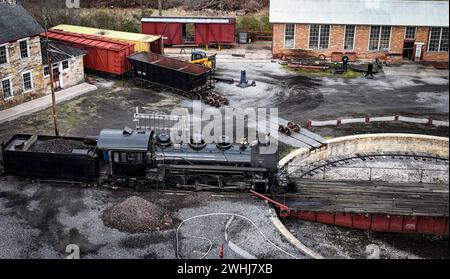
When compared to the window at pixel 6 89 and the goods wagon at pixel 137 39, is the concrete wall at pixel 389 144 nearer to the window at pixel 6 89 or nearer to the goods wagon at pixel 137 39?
the goods wagon at pixel 137 39

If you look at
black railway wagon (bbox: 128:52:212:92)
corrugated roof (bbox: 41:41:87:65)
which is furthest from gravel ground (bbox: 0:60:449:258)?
corrugated roof (bbox: 41:41:87:65)

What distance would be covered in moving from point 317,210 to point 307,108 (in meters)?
13.9

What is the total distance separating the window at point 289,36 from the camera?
49.5 meters

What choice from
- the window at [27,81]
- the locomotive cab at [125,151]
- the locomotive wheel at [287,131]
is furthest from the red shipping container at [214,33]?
the locomotive cab at [125,151]

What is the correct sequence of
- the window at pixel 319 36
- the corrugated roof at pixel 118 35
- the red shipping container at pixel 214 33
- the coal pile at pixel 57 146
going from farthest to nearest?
the red shipping container at pixel 214 33
the window at pixel 319 36
the corrugated roof at pixel 118 35
the coal pile at pixel 57 146

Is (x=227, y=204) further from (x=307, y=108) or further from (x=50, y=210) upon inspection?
(x=307, y=108)

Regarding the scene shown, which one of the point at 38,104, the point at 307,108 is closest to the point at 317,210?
the point at 307,108

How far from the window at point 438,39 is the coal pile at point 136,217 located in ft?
106

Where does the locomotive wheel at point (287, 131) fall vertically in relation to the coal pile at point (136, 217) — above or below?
above

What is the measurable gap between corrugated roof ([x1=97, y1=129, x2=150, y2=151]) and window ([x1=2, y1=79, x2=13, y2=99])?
1313cm

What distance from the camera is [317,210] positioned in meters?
26.4

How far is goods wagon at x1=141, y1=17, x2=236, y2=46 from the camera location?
5159 centimetres
